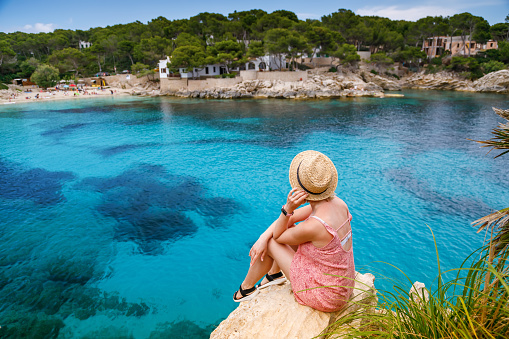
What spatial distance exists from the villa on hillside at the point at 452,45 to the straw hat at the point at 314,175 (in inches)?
2627

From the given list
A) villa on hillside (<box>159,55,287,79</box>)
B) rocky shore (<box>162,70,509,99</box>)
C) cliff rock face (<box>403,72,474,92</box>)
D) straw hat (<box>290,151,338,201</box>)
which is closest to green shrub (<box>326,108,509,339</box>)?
straw hat (<box>290,151,338,201</box>)

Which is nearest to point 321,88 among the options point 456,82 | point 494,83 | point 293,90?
point 293,90

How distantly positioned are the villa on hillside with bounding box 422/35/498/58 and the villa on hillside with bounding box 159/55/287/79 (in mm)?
32156

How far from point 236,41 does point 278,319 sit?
54.7m

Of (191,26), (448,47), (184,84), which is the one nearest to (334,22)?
(448,47)

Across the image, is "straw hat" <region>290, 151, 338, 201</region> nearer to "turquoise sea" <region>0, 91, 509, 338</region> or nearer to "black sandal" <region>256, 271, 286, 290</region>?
"black sandal" <region>256, 271, 286, 290</region>

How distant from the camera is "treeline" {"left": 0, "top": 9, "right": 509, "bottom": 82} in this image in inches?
1805

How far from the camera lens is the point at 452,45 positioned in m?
57.5

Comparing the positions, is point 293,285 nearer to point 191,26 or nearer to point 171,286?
point 171,286

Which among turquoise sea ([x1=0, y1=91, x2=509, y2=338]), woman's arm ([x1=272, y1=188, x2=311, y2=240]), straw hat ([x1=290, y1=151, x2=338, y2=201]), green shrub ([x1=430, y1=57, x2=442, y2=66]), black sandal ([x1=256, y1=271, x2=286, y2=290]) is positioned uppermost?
green shrub ([x1=430, y1=57, x2=442, y2=66])

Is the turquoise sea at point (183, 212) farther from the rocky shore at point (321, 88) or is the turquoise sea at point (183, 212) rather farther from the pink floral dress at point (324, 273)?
the rocky shore at point (321, 88)

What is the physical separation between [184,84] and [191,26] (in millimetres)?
19000

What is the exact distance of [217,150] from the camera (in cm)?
1638

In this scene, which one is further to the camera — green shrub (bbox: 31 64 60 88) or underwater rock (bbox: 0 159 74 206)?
green shrub (bbox: 31 64 60 88)
